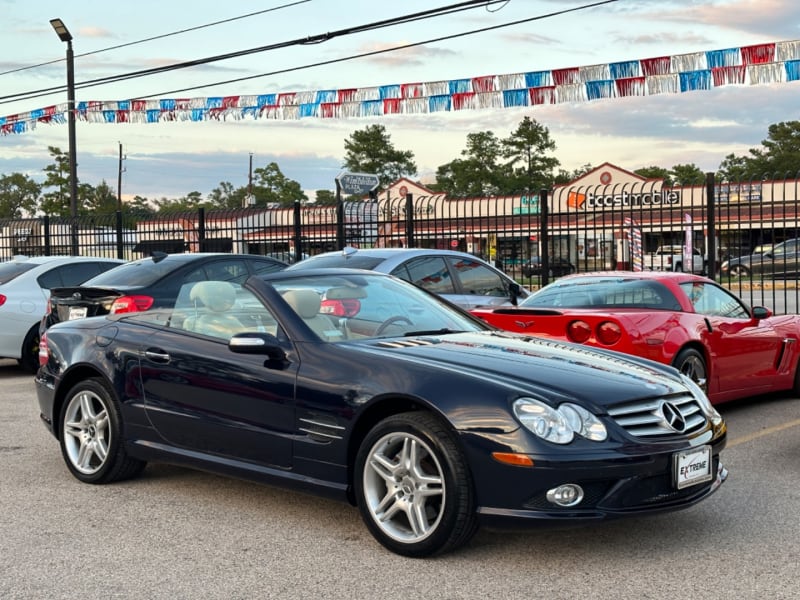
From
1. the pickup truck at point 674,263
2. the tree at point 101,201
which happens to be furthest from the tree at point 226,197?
the pickup truck at point 674,263

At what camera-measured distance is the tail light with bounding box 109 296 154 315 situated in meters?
9.61

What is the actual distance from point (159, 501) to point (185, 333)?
97cm

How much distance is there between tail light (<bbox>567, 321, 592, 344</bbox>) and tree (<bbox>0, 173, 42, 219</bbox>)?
12210 cm

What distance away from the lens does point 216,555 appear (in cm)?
464

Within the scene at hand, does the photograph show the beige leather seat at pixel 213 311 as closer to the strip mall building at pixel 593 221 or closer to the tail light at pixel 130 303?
the tail light at pixel 130 303

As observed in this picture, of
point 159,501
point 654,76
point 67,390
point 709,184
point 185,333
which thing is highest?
point 654,76

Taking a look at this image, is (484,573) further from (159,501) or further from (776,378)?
(776,378)

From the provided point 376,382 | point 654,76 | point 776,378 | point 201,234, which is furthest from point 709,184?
point 376,382

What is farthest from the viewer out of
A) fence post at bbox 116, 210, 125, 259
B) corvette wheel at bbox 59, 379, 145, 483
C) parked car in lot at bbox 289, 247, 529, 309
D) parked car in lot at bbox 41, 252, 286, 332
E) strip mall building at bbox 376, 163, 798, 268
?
fence post at bbox 116, 210, 125, 259

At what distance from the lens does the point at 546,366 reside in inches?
189

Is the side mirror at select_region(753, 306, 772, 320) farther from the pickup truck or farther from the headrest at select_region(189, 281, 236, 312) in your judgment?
the pickup truck

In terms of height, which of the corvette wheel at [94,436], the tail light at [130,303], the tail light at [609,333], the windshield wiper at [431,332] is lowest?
the corvette wheel at [94,436]

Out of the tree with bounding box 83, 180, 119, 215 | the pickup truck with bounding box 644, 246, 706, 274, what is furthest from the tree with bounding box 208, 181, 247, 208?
the pickup truck with bounding box 644, 246, 706, 274

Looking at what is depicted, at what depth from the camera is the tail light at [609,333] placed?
7.63 metres
